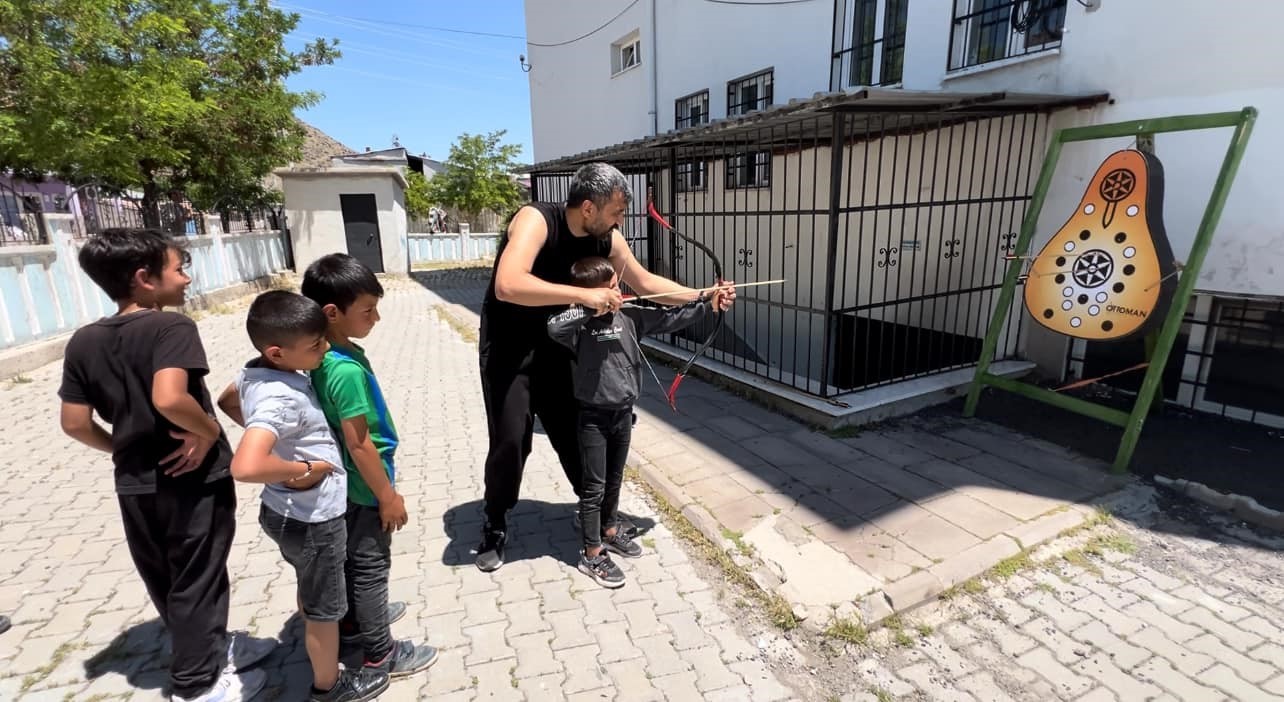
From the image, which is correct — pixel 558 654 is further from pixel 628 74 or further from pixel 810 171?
pixel 628 74

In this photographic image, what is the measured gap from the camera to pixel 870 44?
22.5 ft

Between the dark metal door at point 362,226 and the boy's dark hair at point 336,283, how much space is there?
A: 14942mm

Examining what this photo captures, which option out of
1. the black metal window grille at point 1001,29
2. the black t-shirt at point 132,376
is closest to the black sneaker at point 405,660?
the black t-shirt at point 132,376

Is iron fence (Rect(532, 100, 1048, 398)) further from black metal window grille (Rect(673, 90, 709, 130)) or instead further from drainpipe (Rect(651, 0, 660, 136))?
drainpipe (Rect(651, 0, 660, 136))

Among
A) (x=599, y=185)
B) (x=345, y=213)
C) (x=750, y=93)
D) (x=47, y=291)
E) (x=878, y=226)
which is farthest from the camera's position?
(x=345, y=213)

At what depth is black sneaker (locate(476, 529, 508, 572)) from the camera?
9.69 feet

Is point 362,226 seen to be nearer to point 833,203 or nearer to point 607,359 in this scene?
point 833,203

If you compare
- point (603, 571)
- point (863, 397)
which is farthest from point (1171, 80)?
point (603, 571)

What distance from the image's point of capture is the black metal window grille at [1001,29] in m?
4.92

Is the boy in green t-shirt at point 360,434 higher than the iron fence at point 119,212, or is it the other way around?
the iron fence at point 119,212

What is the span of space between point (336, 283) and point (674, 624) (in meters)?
1.91

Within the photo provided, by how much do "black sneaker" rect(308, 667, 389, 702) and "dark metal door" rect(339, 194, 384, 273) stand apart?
15015 millimetres

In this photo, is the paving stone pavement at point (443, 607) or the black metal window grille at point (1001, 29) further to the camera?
the black metal window grille at point (1001, 29)

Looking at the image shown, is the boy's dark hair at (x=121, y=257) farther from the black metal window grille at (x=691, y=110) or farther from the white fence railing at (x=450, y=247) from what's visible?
the white fence railing at (x=450, y=247)
